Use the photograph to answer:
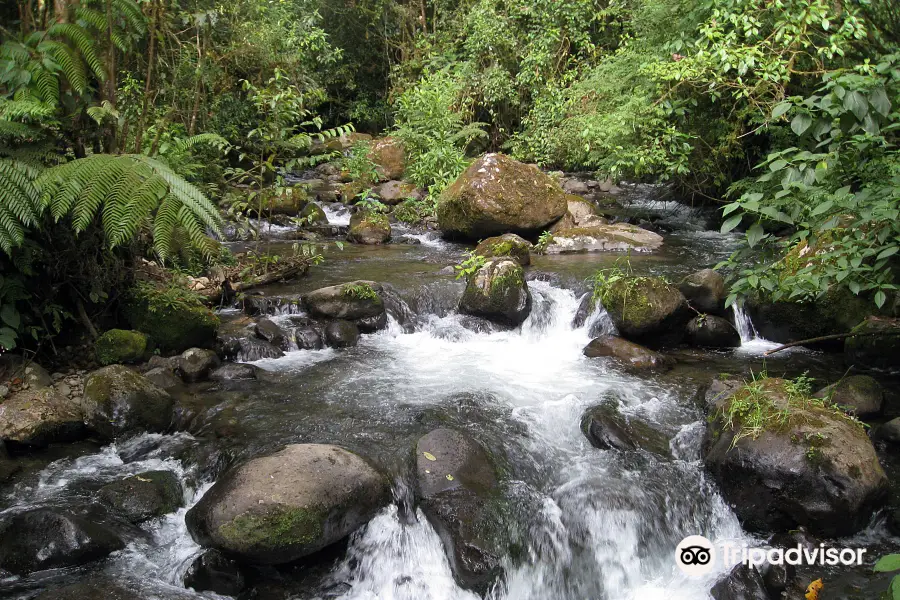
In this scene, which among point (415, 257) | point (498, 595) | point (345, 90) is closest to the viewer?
point (498, 595)

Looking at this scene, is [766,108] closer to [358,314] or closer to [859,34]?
[859,34]

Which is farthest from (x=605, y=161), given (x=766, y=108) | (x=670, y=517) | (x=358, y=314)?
(x=670, y=517)

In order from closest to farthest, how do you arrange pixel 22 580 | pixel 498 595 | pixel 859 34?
1. pixel 22 580
2. pixel 498 595
3. pixel 859 34

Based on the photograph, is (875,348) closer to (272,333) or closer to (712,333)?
(712,333)

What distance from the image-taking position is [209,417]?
211 inches

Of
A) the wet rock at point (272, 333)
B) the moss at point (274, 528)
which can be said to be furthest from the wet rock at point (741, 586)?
the wet rock at point (272, 333)

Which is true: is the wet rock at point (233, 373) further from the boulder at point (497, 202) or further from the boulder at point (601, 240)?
the boulder at point (601, 240)

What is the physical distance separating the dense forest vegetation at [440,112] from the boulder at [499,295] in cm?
247

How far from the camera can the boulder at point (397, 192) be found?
1448cm

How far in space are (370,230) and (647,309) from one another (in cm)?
608

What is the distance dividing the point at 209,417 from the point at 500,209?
7.00 metres

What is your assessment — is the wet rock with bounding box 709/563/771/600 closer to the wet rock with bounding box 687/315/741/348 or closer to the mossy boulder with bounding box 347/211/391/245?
the wet rock with bounding box 687/315/741/348

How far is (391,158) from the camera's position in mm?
16609

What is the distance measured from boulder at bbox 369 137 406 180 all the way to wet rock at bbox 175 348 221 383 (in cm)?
1060
